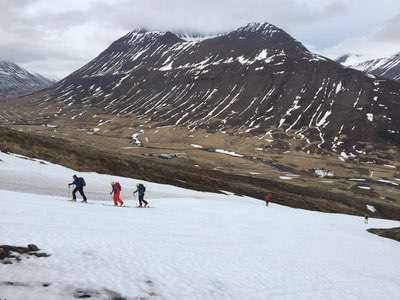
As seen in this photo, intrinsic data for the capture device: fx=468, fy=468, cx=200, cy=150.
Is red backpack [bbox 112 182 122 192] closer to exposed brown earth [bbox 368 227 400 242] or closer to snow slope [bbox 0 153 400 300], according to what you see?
snow slope [bbox 0 153 400 300]

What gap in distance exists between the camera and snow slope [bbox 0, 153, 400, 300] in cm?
1502

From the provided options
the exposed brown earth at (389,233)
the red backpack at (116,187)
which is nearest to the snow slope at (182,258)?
the red backpack at (116,187)

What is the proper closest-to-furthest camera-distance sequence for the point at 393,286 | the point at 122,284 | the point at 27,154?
the point at 122,284 < the point at 393,286 < the point at 27,154

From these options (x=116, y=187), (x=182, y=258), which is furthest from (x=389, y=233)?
(x=182, y=258)

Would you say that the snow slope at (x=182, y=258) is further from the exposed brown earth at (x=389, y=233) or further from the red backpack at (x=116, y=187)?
the exposed brown earth at (x=389, y=233)

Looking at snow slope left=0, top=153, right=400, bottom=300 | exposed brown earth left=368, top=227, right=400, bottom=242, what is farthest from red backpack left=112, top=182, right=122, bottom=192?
exposed brown earth left=368, top=227, right=400, bottom=242

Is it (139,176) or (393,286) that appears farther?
→ (139,176)

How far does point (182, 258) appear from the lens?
1991cm

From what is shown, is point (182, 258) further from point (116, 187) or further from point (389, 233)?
point (389, 233)

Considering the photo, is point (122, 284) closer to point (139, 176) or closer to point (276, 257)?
point (276, 257)

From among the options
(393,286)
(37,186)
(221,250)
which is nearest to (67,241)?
(221,250)

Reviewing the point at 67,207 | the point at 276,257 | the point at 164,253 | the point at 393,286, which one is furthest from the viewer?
the point at 67,207

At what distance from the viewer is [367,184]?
159375 mm

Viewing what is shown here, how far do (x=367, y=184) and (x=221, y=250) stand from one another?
482 ft
